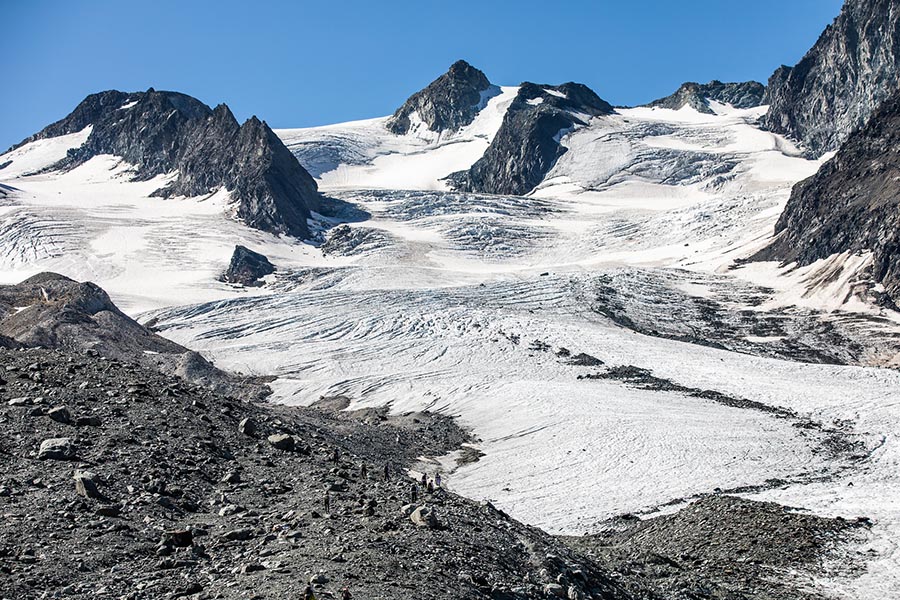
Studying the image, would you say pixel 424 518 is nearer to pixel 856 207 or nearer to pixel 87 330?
pixel 87 330

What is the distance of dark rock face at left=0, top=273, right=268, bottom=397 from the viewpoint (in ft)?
192

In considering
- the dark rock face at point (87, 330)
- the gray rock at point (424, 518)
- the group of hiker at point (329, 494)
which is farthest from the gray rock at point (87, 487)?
the dark rock face at point (87, 330)

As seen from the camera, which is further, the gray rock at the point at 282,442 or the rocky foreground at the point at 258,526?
the gray rock at the point at 282,442

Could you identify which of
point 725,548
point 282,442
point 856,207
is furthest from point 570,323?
point 282,442

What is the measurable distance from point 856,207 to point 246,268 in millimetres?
74901

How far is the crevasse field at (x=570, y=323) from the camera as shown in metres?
38.3

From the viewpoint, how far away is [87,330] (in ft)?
206

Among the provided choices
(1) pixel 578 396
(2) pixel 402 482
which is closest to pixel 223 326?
(1) pixel 578 396

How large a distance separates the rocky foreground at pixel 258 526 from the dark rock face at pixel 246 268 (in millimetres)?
90830

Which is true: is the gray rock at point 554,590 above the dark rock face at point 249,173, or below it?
below

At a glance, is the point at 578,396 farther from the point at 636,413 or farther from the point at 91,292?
the point at 91,292

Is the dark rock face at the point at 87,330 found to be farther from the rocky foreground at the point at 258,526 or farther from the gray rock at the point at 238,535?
the gray rock at the point at 238,535

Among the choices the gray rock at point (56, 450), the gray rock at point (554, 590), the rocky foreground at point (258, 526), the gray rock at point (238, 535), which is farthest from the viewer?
the gray rock at point (56, 450)

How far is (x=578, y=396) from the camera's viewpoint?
5281cm
